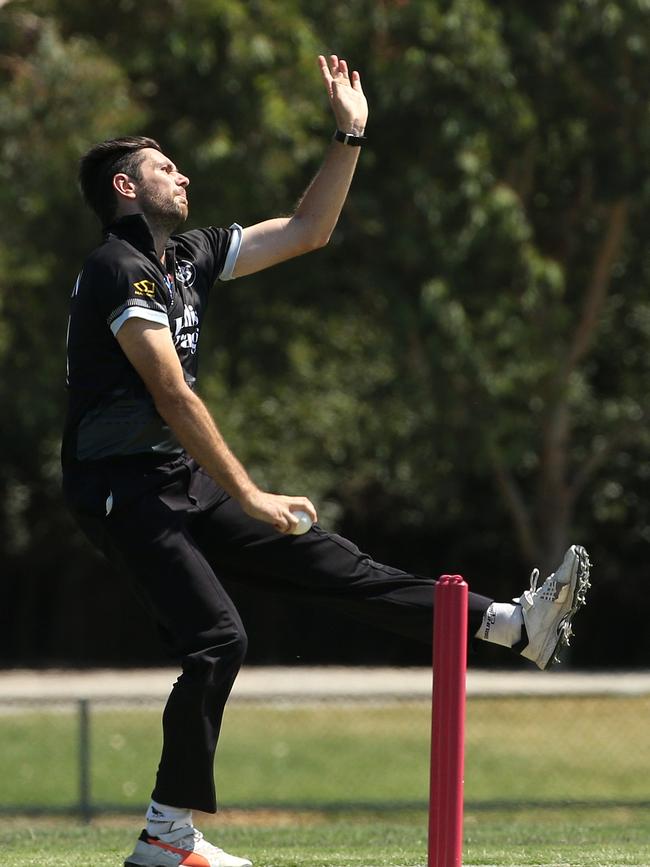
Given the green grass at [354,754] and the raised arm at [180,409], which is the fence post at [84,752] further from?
the raised arm at [180,409]

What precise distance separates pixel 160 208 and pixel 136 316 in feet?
1.69

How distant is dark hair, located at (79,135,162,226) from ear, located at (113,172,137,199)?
0.02m

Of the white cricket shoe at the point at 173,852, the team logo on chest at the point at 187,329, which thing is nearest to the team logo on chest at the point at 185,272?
the team logo on chest at the point at 187,329

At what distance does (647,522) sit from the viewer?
79.7ft

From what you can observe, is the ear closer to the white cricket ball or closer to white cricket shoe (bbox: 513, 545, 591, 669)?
the white cricket ball

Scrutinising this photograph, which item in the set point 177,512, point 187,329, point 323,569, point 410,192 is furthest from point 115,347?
point 410,192

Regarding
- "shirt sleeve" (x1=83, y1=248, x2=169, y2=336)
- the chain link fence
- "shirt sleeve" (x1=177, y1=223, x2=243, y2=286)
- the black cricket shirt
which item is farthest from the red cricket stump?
the chain link fence

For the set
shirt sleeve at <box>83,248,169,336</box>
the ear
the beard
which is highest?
the ear

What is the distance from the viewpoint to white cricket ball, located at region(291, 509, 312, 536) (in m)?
4.74

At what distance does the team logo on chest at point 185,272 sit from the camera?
17.0 ft

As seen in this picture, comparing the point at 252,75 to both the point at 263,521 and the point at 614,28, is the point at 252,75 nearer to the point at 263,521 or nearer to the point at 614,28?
the point at 614,28

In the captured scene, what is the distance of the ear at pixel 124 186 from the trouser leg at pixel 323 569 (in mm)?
1024

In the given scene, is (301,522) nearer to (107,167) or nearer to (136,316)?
(136,316)

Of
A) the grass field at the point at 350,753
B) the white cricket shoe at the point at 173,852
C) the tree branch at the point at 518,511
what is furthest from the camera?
the tree branch at the point at 518,511
